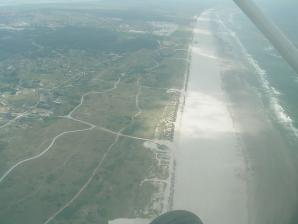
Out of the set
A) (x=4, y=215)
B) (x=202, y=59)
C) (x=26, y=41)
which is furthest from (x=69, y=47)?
(x=4, y=215)

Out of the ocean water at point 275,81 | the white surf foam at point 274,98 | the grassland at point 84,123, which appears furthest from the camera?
the ocean water at point 275,81

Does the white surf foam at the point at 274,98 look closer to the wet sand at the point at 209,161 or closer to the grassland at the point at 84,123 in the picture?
the wet sand at the point at 209,161

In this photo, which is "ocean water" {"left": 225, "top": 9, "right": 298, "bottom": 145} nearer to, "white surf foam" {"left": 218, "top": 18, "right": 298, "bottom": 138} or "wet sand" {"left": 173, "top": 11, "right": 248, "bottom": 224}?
"white surf foam" {"left": 218, "top": 18, "right": 298, "bottom": 138}

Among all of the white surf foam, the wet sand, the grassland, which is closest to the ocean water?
the white surf foam

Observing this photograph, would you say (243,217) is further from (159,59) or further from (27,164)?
(159,59)

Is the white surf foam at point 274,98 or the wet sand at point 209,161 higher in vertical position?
Result: the white surf foam at point 274,98

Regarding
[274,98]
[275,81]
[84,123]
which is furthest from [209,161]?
[275,81]

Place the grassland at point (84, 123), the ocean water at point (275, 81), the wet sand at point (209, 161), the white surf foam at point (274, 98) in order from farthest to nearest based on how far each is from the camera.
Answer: the ocean water at point (275, 81) < the white surf foam at point (274, 98) < the grassland at point (84, 123) < the wet sand at point (209, 161)

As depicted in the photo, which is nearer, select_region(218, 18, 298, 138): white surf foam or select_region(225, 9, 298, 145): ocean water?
select_region(218, 18, 298, 138): white surf foam

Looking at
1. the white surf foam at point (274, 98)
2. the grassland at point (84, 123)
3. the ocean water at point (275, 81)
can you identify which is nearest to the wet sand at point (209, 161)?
the grassland at point (84, 123)
